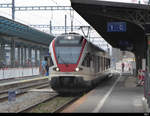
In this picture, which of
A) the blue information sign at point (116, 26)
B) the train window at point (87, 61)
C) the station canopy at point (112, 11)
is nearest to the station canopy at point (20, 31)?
the station canopy at point (112, 11)

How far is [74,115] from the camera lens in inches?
325

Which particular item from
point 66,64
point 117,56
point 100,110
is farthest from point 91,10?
point 117,56

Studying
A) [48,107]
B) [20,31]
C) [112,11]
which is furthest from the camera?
[20,31]

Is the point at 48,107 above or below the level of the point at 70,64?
below

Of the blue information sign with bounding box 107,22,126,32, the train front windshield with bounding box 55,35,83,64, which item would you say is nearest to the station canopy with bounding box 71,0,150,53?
the blue information sign with bounding box 107,22,126,32

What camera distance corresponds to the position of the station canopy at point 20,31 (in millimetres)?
24078

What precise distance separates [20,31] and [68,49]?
48.5ft

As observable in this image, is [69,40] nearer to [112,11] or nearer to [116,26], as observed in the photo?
[112,11]

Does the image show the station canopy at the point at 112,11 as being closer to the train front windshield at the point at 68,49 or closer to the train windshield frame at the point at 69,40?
the train windshield frame at the point at 69,40

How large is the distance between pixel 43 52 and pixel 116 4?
2724 cm

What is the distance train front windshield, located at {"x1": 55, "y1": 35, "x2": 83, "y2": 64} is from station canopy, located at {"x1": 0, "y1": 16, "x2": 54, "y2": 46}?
9.60 metres

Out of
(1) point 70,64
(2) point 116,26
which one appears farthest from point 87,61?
(2) point 116,26

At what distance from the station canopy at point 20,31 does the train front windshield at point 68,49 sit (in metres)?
9.60

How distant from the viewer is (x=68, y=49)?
14.0 meters
